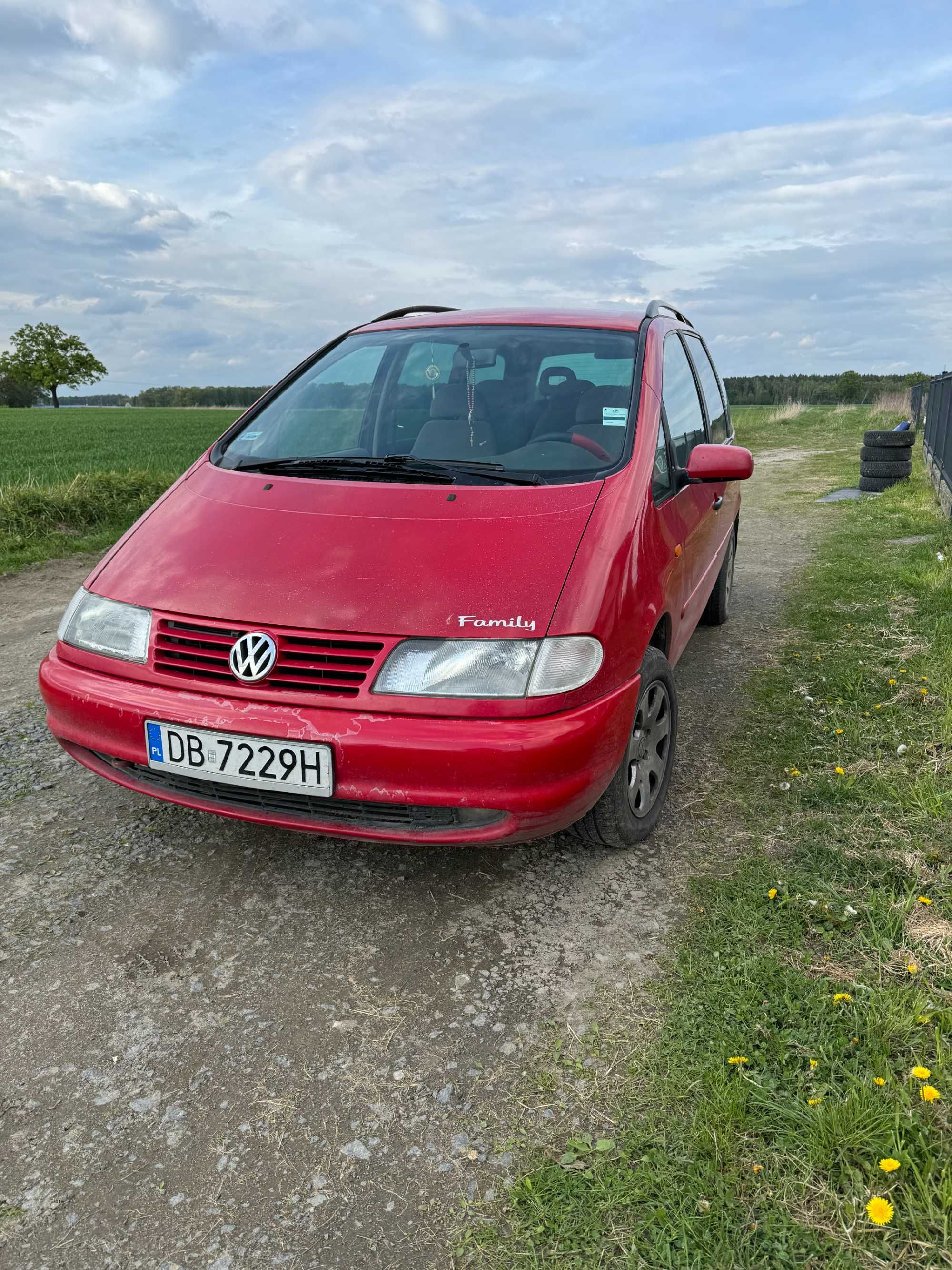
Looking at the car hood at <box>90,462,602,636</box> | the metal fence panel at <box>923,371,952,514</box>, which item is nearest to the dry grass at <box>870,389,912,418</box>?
the metal fence panel at <box>923,371,952,514</box>

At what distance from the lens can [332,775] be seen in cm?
221

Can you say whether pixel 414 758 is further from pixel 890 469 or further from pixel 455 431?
pixel 890 469

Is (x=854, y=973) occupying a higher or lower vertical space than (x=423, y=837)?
lower

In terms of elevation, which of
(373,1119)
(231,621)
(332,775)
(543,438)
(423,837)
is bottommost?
(373,1119)

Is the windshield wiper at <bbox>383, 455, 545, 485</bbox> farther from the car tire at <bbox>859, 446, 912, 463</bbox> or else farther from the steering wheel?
the car tire at <bbox>859, 446, 912, 463</bbox>

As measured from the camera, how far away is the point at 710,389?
190 inches

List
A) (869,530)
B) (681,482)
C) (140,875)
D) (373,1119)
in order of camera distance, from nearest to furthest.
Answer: (373,1119) < (140,875) < (681,482) < (869,530)

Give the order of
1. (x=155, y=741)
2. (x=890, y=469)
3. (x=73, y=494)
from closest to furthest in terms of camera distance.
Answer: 1. (x=155, y=741)
2. (x=73, y=494)
3. (x=890, y=469)

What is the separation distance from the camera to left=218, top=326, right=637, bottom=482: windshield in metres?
2.98

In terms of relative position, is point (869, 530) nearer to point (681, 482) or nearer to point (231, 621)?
point (681, 482)

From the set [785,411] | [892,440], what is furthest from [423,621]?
[785,411]

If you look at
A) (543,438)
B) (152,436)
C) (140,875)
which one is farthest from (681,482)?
(152,436)

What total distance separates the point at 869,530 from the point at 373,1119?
8312mm

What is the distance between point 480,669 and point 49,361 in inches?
3568
